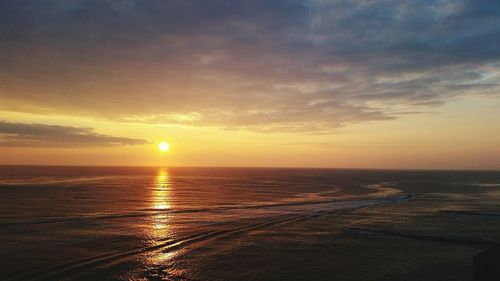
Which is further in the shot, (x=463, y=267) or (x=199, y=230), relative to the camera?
(x=199, y=230)

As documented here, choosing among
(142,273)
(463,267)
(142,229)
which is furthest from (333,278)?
(142,229)

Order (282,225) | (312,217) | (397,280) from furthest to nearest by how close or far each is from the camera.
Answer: (312,217) → (282,225) → (397,280)

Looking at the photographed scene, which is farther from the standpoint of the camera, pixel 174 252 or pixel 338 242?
pixel 338 242

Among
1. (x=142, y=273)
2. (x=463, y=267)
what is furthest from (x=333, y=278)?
(x=142, y=273)

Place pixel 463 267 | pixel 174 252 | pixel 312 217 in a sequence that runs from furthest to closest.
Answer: pixel 312 217 → pixel 174 252 → pixel 463 267

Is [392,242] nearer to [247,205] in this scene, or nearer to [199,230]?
[199,230]

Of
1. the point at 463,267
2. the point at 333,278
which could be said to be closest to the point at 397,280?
the point at 333,278

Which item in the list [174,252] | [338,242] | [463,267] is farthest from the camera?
[338,242]

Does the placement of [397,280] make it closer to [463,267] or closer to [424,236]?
[463,267]

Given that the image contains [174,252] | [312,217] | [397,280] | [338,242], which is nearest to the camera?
[397,280]
